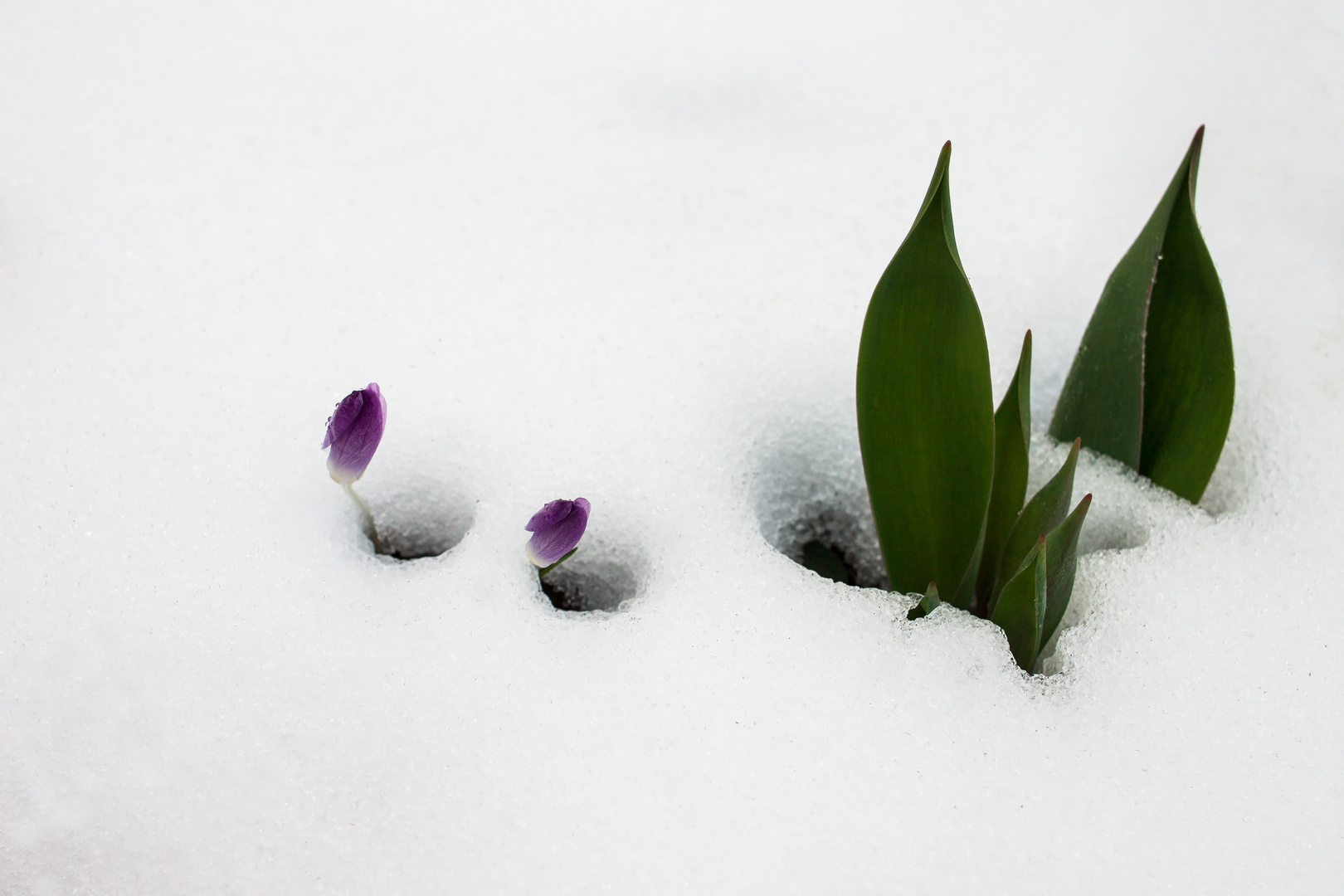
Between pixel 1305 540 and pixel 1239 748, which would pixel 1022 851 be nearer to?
pixel 1239 748

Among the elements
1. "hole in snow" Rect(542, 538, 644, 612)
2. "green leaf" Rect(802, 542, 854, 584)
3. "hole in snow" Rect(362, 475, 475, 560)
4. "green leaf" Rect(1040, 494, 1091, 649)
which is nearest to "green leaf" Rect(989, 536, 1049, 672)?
"green leaf" Rect(1040, 494, 1091, 649)

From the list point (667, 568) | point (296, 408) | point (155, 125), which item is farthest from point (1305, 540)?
point (155, 125)

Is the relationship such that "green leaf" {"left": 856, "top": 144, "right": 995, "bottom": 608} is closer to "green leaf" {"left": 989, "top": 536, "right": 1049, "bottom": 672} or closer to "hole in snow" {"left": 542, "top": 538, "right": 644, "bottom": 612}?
"green leaf" {"left": 989, "top": 536, "right": 1049, "bottom": 672}

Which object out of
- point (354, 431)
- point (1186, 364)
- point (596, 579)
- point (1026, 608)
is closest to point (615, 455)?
point (596, 579)

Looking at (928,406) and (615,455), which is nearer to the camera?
(928,406)

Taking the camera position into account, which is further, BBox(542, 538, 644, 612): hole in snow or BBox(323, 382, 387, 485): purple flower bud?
BBox(542, 538, 644, 612): hole in snow

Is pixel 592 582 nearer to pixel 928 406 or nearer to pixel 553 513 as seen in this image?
pixel 553 513
